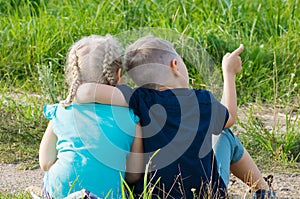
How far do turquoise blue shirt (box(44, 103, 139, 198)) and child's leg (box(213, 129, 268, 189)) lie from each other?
483 mm

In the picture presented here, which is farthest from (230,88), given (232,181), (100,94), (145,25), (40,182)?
(145,25)

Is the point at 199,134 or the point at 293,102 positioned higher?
the point at 199,134

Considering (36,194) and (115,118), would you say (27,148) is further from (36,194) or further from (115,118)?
(115,118)

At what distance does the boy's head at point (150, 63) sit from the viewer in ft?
10.4

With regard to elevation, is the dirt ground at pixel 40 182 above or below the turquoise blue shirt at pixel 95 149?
below

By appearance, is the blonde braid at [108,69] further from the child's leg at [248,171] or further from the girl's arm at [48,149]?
the child's leg at [248,171]

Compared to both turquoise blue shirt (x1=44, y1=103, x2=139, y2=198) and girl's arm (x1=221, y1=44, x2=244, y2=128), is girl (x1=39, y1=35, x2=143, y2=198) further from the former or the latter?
girl's arm (x1=221, y1=44, x2=244, y2=128)

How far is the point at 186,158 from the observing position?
10.2 ft

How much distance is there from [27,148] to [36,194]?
103cm

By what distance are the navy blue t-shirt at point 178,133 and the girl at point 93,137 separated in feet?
0.22

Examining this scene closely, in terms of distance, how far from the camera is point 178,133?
308 centimetres

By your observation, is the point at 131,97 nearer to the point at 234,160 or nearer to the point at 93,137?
the point at 93,137

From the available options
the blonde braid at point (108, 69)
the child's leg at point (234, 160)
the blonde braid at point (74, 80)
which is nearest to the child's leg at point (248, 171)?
the child's leg at point (234, 160)

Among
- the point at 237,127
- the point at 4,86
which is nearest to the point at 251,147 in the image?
the point at 237,127
